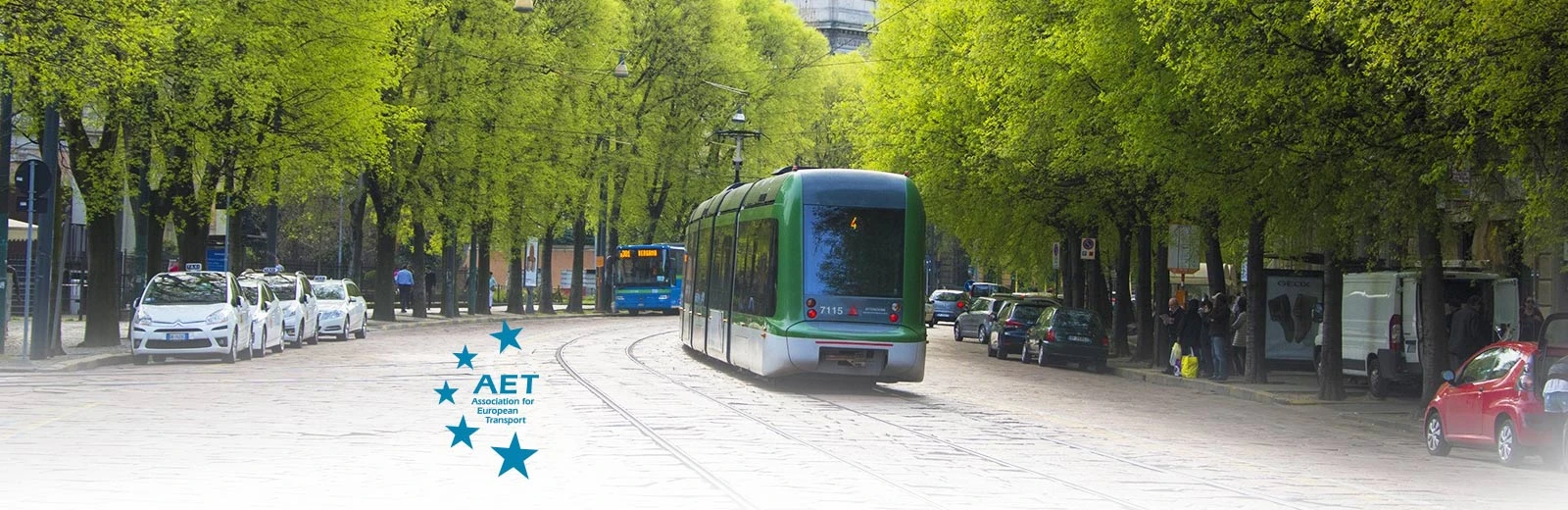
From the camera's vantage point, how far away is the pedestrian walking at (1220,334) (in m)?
31.3

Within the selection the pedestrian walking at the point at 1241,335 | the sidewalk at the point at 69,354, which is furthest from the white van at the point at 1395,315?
the sidewalk at the point at 69,354

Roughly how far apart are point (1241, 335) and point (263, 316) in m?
18.9

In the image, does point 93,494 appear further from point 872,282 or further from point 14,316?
point 14,316

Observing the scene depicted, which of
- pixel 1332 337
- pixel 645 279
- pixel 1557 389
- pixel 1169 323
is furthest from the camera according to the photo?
pixel 645 279

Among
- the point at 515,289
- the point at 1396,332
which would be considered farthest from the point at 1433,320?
the point at 515,289

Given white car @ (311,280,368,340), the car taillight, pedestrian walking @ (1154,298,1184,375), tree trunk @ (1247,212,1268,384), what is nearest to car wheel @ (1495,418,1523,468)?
tree trunk @ (1247,212,1268,384)

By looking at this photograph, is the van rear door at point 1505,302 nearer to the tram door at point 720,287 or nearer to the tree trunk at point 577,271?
the tram door at point 720,287

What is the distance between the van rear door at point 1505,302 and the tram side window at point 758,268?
519 inches

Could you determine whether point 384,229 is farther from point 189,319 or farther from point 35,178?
point 35,178

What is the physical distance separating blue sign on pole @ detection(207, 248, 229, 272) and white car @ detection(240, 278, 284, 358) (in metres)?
6.85

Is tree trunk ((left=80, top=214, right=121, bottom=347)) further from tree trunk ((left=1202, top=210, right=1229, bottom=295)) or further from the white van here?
the white van

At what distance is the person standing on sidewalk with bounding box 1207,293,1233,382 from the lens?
3131 centimetres

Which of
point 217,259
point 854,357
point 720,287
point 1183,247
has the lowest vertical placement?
point 854,357

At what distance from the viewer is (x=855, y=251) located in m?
22.5
